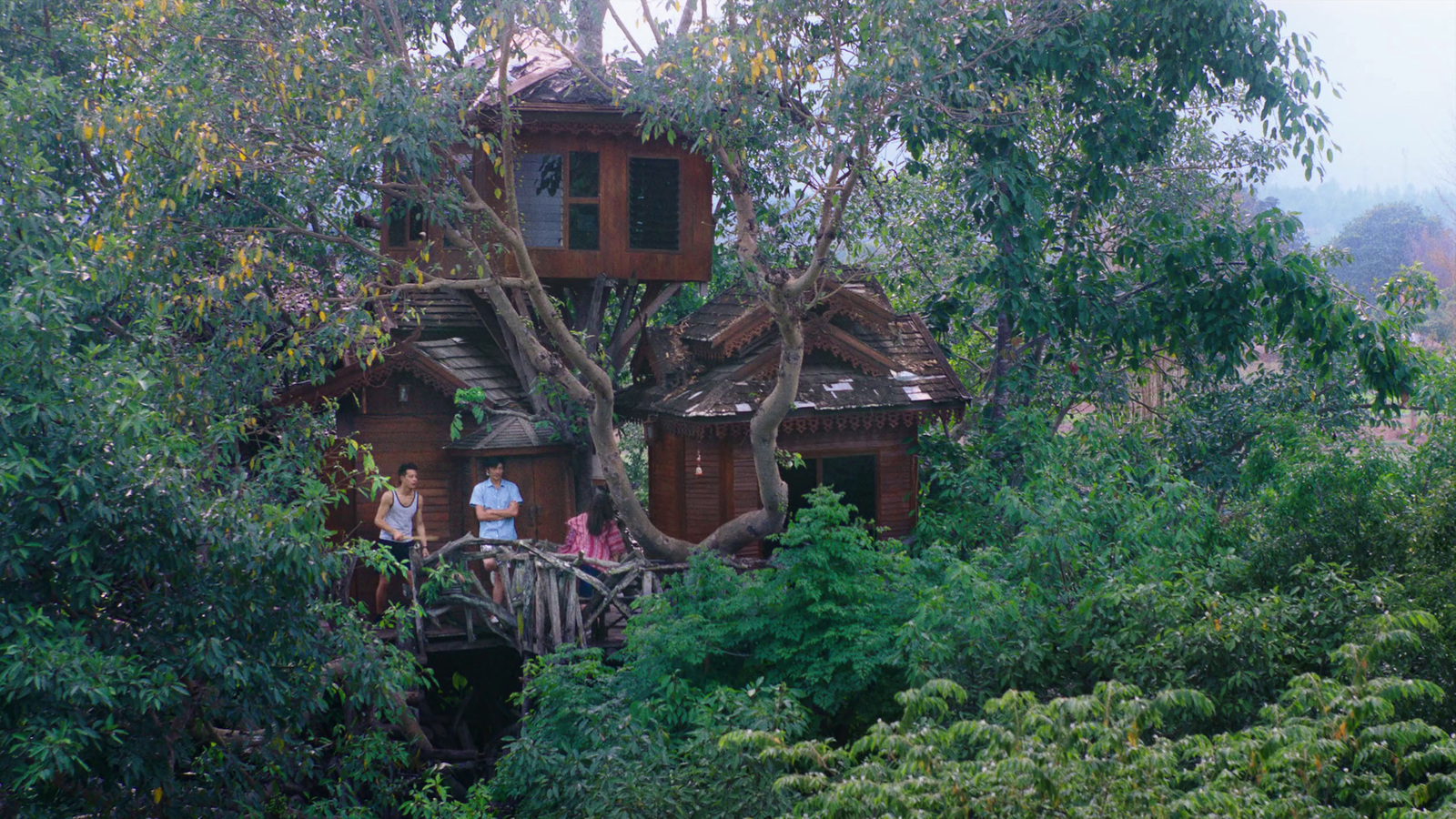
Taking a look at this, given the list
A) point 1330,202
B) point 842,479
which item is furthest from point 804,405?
point 1330,202

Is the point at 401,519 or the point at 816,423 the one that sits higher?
the point at 816,423

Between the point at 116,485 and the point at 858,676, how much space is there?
16.5 ft

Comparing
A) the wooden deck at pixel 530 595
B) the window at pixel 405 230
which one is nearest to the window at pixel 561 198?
the window at pixel 405 230

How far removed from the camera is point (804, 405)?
12.5 m

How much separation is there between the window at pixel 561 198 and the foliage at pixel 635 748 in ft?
19.4

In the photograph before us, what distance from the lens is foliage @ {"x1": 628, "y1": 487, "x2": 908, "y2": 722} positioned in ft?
27.6

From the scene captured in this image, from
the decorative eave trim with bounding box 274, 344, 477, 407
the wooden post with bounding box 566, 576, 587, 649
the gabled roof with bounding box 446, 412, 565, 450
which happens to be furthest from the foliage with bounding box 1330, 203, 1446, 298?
the wooden post with bounding box 566, 576, 587, 649

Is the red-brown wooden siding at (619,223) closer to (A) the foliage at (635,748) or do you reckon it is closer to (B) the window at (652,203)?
(B) the window at (652,203)

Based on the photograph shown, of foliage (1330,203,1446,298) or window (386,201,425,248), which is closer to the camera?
window (386,201,425,248)

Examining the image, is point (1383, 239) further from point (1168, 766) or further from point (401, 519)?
point (1168, 766)

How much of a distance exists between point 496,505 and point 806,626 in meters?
4.63

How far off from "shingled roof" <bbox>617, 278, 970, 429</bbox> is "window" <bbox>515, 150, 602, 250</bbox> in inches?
62.3

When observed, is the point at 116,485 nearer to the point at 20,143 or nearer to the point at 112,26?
the point at 20,143

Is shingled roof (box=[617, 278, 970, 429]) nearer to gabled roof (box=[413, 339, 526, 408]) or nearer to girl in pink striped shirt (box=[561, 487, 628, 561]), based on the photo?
girl in pink striped shirt (box=[561, 487, 628, 561])
